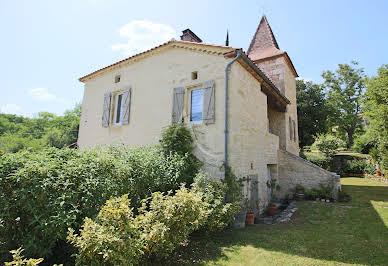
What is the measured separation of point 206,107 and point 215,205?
3.37 m

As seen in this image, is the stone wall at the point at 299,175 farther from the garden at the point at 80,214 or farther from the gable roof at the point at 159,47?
the garden at the point at 80,214

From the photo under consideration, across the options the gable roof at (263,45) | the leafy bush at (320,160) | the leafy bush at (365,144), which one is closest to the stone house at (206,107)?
the gable roof at (263,45)

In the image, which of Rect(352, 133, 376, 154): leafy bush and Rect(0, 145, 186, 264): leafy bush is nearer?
Rect(0, 145, 186, 264): leafy bush

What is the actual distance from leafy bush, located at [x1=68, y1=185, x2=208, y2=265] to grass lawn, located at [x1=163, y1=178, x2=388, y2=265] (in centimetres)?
83

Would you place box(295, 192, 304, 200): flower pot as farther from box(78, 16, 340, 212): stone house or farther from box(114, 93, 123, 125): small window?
box(114, 93, 123, 125): small window

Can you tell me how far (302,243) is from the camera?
5.17m

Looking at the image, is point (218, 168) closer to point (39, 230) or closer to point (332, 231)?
point (332, 231)

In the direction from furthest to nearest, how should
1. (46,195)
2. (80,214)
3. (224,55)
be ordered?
(224,55) → (80,214) → (46,195)

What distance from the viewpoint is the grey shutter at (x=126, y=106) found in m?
9.39

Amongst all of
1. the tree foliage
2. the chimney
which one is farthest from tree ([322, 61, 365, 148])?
the tree foliage

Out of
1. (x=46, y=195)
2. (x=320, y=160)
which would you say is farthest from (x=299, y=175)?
(x=320, y=160)

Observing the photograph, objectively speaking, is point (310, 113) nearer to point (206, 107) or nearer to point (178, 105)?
point (206, 107)

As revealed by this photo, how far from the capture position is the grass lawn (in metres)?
4.24

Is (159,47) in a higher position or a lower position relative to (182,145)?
higher
